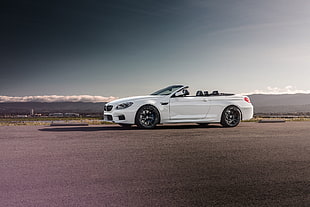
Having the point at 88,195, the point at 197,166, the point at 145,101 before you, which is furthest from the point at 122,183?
the point at 145,101

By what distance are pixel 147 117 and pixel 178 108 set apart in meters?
1.18

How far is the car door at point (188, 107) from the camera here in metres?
13.2

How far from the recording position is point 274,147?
8.63m

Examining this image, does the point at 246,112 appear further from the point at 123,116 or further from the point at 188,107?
the point at 123,116

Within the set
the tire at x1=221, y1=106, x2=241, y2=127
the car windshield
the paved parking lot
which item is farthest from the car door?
the paved parking lot

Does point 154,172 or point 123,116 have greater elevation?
point 123,116

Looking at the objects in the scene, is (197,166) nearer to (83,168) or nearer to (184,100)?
(83,168)

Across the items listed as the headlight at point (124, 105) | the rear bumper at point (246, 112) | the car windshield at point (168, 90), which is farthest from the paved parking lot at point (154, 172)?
the rear bumper at point (246, 112)

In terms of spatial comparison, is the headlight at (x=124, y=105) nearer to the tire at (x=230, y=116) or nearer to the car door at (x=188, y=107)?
the car door at (x=188, y=107)

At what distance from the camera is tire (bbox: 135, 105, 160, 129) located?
1288 cm

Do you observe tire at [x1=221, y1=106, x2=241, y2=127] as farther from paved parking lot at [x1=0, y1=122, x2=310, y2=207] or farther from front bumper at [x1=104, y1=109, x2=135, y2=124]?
paved parking lot at [x1=0, y1=122, x2=310, y2=207]

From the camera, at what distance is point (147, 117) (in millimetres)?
12961

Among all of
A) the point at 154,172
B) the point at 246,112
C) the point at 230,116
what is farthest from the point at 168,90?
the point at 154,172

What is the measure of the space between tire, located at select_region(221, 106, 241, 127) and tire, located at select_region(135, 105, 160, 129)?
8.41 feet
